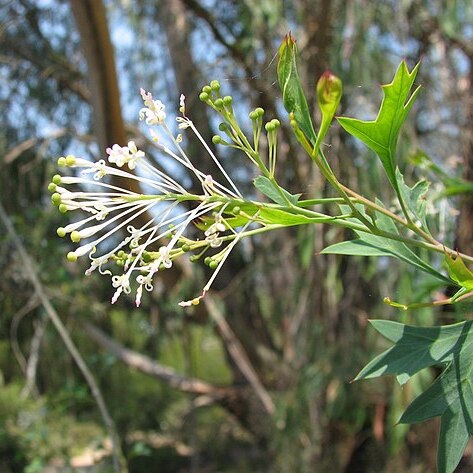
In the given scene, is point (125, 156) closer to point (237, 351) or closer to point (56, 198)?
point (56, 198)

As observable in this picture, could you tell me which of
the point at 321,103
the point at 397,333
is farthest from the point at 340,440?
A: the point at 321,103

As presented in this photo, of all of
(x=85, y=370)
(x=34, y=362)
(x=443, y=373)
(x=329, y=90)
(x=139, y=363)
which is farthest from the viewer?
(x=139, y=363)

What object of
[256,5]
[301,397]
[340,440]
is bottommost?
[340,440]

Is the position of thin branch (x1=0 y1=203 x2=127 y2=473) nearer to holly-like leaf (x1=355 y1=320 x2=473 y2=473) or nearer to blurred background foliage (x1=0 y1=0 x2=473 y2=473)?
blurred background foliage (x1=0 y1=0 x2=473 y2=473)

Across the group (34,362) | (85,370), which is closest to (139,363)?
(34,362)

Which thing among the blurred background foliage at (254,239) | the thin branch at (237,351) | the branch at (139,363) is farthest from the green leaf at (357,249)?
the branch at (139,363)

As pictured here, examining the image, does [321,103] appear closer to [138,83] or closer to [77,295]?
[77,295]
